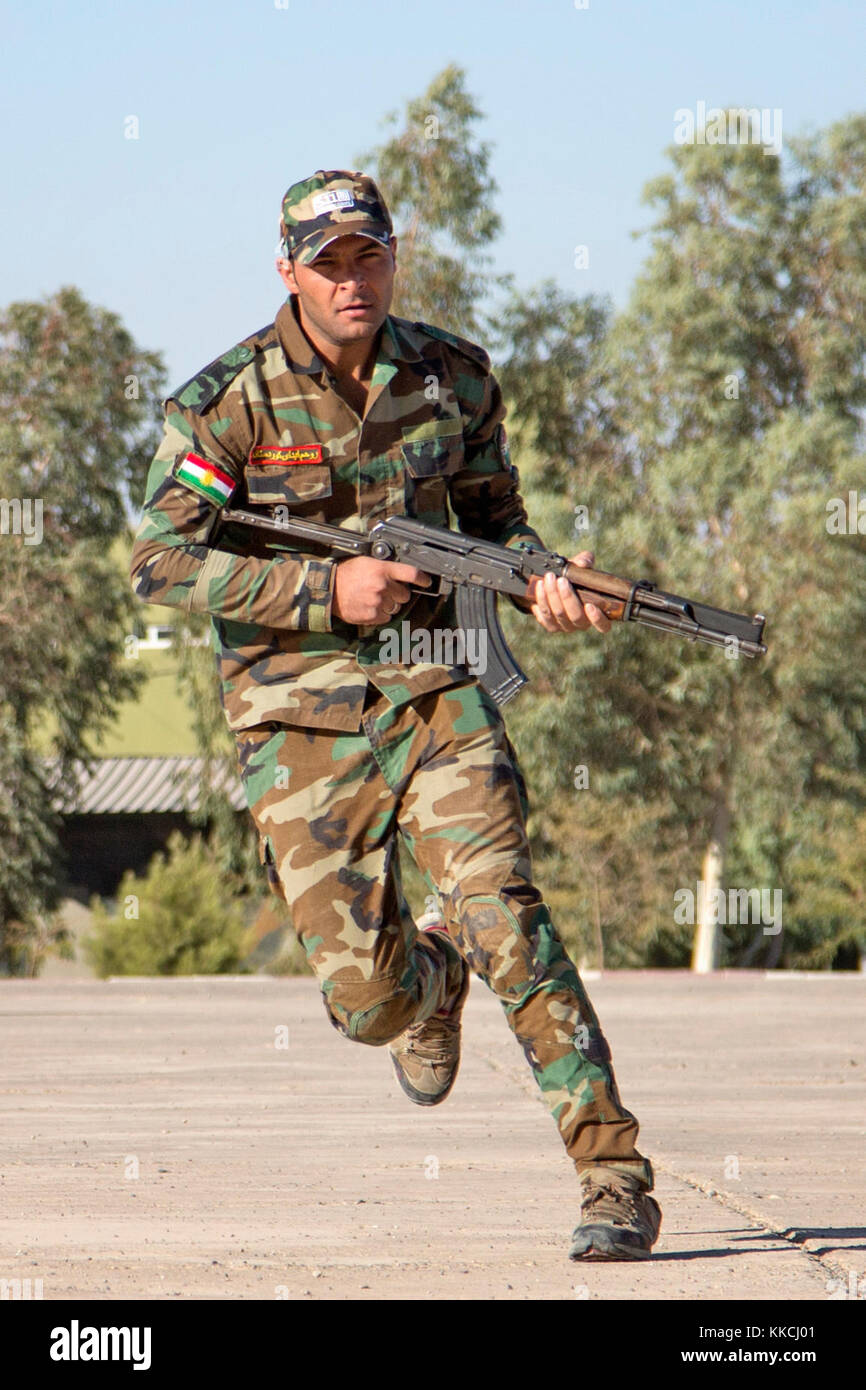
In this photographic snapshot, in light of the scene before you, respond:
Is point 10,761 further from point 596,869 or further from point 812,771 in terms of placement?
point 812,771

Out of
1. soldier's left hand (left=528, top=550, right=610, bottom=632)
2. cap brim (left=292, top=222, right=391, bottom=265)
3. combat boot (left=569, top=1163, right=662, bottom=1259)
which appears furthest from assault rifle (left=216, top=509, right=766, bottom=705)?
combat boot (left=569, top=1163, right=662, bottom=1259)

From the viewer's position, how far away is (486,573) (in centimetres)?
457

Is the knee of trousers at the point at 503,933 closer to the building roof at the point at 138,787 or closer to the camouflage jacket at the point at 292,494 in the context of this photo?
the camouflage jacket at the point at 292,494

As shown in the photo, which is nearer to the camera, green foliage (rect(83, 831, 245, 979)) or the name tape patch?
the name tape patch

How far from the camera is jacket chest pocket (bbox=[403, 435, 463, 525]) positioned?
469 cm

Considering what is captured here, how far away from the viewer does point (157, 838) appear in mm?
35312

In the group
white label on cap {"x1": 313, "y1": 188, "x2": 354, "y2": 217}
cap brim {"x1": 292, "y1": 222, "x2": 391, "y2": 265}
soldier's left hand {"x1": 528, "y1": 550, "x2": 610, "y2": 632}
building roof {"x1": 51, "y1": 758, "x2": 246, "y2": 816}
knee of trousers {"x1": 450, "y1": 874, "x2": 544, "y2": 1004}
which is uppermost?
building roof {"x1": 51, "y1": 758, "x2": 246, "y2": 816}

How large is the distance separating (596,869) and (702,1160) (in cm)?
2541

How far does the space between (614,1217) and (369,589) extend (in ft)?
4.76

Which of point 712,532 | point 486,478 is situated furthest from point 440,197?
point 486,478

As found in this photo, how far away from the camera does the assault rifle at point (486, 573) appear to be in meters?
4.33

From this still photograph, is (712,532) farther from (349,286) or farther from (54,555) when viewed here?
(349,286)

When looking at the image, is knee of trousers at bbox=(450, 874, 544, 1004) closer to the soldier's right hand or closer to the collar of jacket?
the soldier's right hand

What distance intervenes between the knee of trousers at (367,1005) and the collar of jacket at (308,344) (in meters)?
1.45
